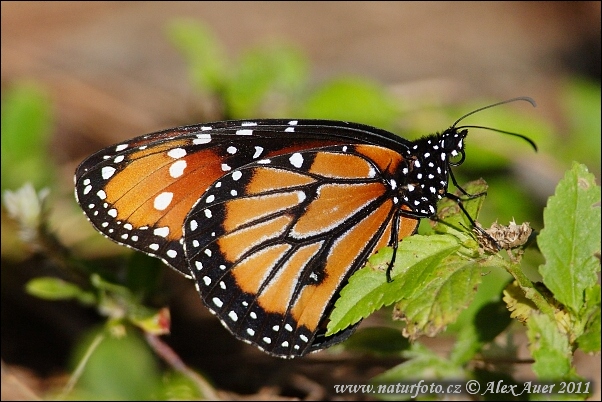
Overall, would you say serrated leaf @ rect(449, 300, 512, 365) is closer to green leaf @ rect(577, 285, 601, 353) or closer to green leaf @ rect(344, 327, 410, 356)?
green leaf @ rect(344, 327, 410, 356)

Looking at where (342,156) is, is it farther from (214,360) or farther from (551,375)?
(214,360)

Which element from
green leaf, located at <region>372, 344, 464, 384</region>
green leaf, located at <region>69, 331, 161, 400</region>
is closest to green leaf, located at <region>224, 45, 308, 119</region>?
green leaf, located at <region>69, 331, 161, 400</region>

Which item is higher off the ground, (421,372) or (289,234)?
(289,234)

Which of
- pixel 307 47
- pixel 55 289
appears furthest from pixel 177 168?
pixel 307 47

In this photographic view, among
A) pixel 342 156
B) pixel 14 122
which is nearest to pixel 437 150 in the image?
pixel 342 156

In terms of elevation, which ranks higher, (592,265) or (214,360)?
(592,265)

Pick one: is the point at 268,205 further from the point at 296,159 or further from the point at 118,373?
the point at 118,373
